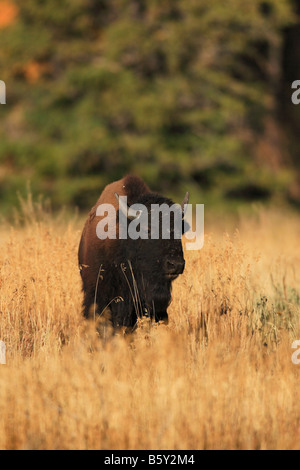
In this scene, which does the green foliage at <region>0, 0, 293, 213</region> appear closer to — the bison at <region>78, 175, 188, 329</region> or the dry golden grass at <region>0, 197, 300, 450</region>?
the dry golden grass at <region>0, 197, 300, 450</region>

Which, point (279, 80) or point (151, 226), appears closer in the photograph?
point (151, 226)

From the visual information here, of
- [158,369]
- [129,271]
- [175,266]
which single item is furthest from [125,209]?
[158,369]

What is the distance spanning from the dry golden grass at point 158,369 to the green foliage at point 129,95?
503 inches

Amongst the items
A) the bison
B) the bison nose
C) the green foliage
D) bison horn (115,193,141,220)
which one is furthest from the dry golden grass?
the green foliage

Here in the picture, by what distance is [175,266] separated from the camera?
5879 mm

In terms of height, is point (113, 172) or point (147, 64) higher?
point (147, 64)

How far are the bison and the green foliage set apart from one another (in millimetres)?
12973

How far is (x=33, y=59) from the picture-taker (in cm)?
2131

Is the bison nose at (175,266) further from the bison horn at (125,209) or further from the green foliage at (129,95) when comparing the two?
the green foliage at (129,95)

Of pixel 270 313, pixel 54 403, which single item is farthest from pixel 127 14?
pixel 54 403

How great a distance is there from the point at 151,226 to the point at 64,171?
1429cm

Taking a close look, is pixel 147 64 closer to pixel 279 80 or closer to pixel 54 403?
pixel 279 80

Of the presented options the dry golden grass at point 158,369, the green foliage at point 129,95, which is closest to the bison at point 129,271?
the dry golden grass at point 158,369

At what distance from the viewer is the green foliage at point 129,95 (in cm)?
1956
